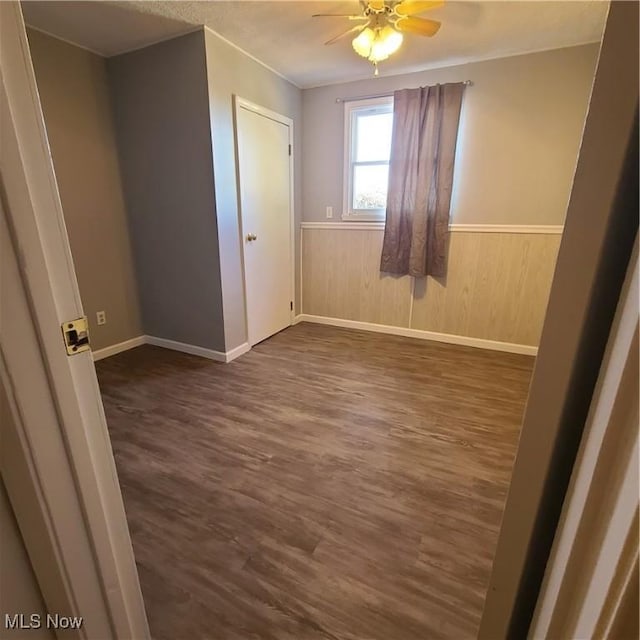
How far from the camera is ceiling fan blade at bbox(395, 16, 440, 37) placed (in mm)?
1990

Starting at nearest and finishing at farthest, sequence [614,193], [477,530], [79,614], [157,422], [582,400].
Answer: [614,193] < [582,400] < [79,614] < [477,530] < [157,422]

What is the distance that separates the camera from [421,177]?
10.3 feet

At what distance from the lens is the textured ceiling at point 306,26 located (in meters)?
2.14

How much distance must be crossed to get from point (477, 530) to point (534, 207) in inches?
103

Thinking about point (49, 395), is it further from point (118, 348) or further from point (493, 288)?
point (493, 288)

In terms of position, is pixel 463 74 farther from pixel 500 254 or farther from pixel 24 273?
pixel 24 273

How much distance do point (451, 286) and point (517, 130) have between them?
4.47 feet

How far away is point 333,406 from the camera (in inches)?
92.7

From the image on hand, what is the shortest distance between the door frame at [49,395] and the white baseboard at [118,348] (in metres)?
2.65

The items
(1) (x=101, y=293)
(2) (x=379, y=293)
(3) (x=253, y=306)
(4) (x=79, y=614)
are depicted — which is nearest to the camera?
(4) (x=79, y=614)

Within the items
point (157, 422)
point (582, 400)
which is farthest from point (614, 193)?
point (157, 422)

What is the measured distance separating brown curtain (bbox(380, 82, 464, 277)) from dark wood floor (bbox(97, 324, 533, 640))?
3.66 feet

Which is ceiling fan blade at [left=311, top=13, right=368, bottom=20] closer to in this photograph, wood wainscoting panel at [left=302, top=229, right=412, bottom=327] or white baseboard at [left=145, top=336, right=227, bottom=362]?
wood wainscoting panel at [left=302, top=229, right=412, bottom=327]

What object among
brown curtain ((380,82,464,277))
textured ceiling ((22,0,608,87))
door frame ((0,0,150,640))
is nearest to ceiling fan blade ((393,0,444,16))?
textured ceiling ((22,0,608,87))
